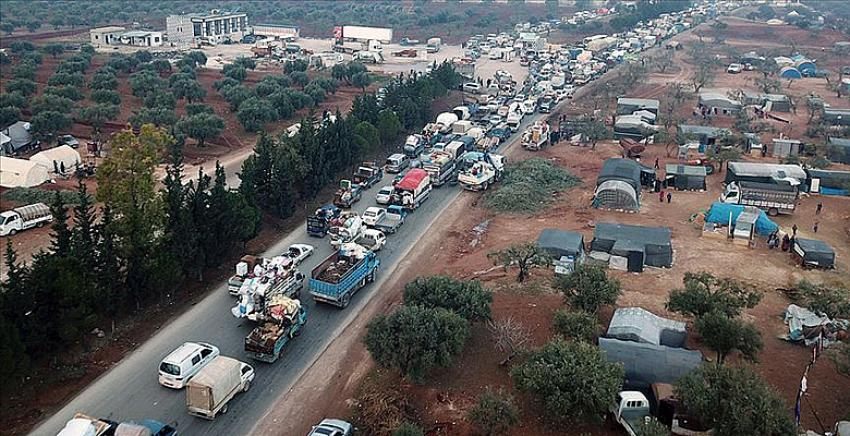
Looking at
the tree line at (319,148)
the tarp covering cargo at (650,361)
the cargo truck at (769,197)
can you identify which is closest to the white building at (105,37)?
the tree line at (319,148)

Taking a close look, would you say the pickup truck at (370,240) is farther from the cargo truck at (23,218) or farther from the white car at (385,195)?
the cargo truck at (23,218)

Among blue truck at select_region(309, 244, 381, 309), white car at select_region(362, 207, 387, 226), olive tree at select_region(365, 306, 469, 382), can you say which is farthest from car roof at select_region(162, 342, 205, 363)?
white car at select_region(362, 207, 387, 226)

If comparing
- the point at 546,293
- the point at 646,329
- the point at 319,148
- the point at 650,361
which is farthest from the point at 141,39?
the point at 650,361

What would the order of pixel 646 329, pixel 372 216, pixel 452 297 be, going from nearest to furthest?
1. pixel 646 329
2. pixel 452 297
3. pixel 372 216

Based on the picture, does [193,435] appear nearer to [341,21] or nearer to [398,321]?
[398,321]

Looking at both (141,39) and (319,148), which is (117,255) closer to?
(319,148)

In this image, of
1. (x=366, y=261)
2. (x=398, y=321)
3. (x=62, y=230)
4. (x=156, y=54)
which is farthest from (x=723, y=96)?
(x=156, y=54)

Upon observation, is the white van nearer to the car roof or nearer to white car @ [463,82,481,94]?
the car roof
